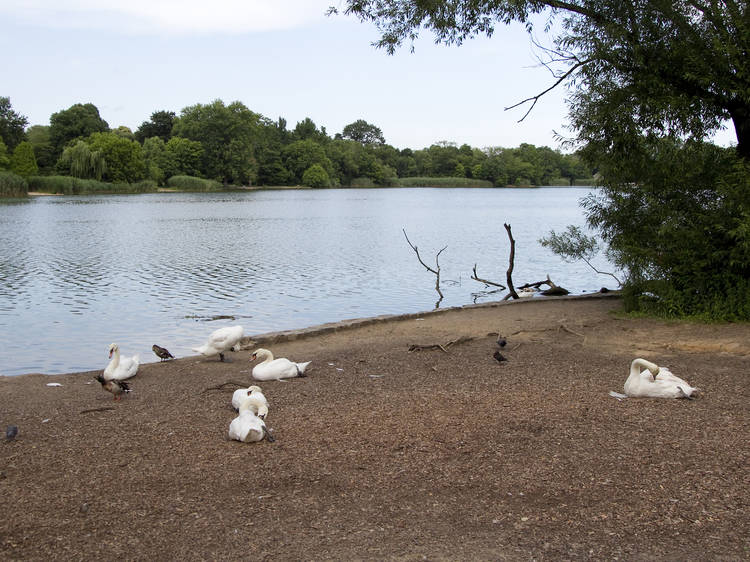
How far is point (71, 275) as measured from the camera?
82.4 ft

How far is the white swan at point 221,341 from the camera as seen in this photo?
10.7 m

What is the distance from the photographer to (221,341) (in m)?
10.7

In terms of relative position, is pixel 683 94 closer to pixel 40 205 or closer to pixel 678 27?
pixel 678 27

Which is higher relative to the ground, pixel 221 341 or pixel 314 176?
pixel 314 176

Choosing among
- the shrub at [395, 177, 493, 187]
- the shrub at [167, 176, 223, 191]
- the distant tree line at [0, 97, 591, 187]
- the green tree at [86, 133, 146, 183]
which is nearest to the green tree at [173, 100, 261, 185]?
the distant tree line at [0, 97, 591, 187]

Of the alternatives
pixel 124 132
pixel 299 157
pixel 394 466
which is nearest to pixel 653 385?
pixel 394 466

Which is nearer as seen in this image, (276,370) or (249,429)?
(249,429)

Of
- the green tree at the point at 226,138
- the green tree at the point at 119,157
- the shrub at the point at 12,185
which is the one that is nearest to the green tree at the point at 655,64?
the shrub at the point at 12,185

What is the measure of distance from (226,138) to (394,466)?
448 feet

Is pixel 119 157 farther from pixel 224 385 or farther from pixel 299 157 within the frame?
pixel 224 385

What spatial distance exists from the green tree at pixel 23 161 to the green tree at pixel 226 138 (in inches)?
1516

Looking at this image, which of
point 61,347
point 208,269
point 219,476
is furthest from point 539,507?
point 208,269

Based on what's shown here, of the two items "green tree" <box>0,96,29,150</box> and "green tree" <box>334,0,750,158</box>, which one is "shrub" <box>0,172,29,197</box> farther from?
"green tree" <box>334,0,750,158</box>

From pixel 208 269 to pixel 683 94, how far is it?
19464 millimetres
